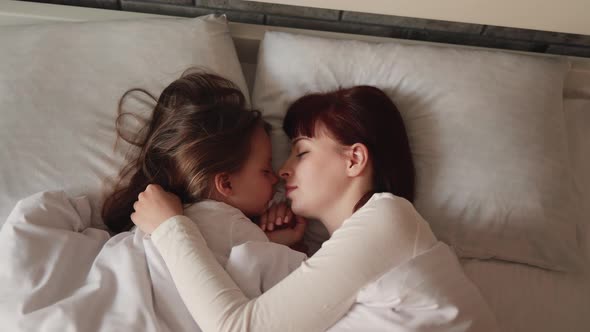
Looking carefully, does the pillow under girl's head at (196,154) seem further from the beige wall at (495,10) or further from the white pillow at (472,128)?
the beige wall at (495,10)

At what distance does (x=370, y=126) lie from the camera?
1.05m

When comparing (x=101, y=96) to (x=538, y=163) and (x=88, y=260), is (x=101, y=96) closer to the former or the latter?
(x=88, y=260)

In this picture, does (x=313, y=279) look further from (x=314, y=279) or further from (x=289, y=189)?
(x=289, y=189)

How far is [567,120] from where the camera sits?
133 centimetres

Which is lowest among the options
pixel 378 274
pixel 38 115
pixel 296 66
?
pixel 378 274

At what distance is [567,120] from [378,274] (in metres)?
0.84

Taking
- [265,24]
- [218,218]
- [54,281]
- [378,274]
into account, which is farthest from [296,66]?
[54,281]

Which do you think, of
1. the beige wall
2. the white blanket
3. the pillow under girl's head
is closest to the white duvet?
the white blanket

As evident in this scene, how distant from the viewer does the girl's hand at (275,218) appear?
1122mm

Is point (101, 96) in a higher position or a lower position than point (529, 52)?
lower

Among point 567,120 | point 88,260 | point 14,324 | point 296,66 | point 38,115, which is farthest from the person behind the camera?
point 567,120

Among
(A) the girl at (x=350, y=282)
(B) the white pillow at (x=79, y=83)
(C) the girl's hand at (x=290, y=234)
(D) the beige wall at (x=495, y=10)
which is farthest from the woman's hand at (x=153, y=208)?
(D) the beige wall at (x=495, y=10)

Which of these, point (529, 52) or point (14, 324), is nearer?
point (14, 324)

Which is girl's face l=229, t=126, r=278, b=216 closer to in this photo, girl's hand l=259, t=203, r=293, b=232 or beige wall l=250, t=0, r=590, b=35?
girl's hand l=259, t=203, r=293, b=232
